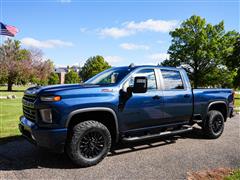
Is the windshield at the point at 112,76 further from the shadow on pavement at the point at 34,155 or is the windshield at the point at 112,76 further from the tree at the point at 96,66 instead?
the tree at the point at 96,66

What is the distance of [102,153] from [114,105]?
Answer: 972mm

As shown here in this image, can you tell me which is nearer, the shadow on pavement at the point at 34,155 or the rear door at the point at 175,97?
the shadow on pavement at the point at 34,155

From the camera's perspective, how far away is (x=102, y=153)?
5258 mm

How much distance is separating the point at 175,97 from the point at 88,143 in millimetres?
2471

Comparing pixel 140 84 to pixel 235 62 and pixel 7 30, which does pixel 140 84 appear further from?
pixel 235 62

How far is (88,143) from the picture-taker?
516cm

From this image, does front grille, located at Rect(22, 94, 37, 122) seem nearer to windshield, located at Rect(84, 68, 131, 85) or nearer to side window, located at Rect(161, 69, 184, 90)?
windshield, located at Rect(84, 68, 131, 85)

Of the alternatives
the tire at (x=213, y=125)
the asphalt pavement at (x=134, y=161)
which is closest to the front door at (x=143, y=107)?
the asphalt pavement at (x=134, y=161)

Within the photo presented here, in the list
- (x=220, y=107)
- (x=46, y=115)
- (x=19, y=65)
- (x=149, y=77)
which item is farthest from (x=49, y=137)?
(x=19, y=65)

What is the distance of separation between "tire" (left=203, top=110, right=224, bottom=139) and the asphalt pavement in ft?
0.93

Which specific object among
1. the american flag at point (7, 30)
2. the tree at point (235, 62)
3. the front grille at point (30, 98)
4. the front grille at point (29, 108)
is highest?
the american flag at point (7, 30)

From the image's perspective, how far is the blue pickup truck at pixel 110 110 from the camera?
4797mm

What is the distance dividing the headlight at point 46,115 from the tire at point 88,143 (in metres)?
0.50

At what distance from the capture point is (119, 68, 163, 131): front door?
18.2 ft
